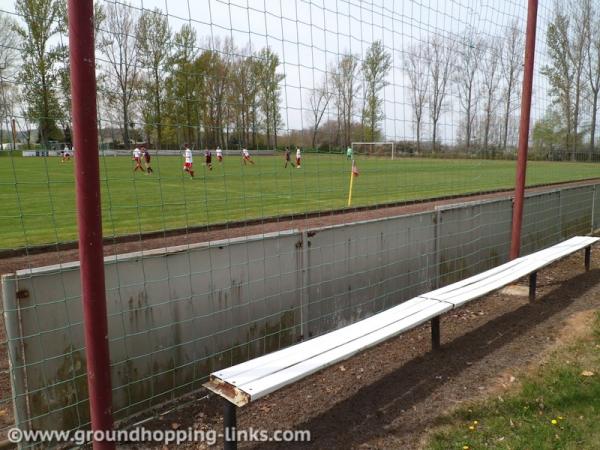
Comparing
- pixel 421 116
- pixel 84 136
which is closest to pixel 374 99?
pixel 421 116

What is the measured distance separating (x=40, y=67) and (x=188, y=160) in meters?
1.84

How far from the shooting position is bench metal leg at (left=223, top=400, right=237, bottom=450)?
8.25 feet

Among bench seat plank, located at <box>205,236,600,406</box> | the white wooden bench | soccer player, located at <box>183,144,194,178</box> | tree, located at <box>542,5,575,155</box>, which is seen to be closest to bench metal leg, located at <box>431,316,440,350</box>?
the white wooden bench

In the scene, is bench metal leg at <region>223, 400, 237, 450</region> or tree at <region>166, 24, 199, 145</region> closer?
bench metal leg at <region>223, 400, 237, 450</region>

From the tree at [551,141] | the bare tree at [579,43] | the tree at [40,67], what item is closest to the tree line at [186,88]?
the tree at [40,67]

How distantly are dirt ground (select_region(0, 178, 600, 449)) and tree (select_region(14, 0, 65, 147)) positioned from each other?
173cm

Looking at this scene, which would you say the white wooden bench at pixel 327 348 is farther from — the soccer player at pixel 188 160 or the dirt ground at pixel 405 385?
the soccer player at pixel 188 160

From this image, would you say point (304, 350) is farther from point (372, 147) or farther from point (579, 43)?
point (579, 43)

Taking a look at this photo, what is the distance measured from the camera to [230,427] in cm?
254

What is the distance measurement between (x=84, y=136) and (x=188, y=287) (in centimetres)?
159

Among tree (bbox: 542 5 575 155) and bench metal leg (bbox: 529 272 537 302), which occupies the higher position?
tree (bbox: 542 5 575 155)

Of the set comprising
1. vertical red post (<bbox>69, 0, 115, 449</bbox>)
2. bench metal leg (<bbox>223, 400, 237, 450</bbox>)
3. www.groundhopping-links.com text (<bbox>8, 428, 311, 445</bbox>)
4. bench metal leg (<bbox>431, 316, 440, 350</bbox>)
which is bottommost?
www.groundhopping-links.com text (<bbox>8, 428, 311, 445</bbox>)

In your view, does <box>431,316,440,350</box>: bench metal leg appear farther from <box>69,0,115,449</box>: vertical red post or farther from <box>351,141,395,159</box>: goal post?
<box>69,0,115,449</box>: vertical red post

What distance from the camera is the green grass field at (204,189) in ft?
15.4
